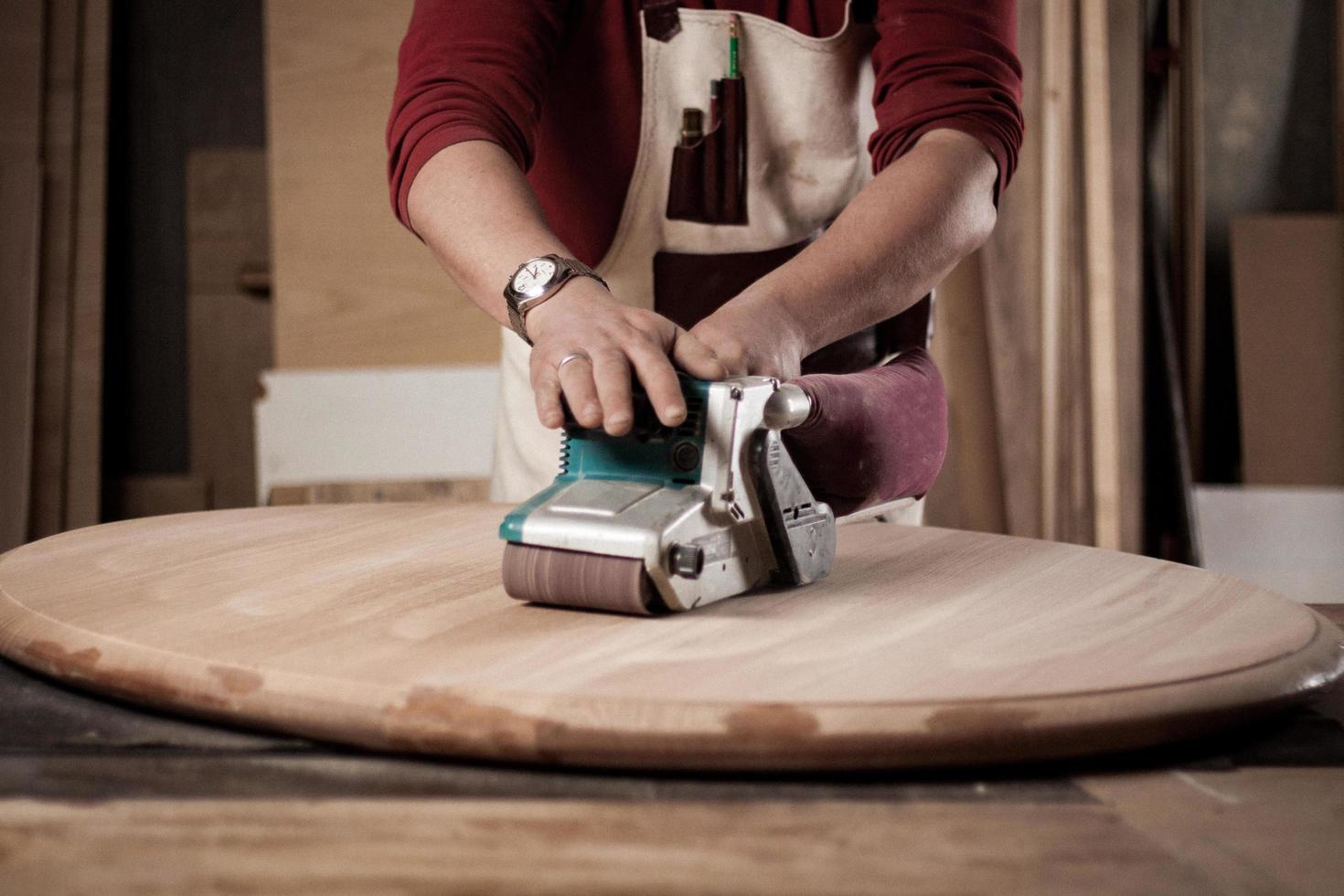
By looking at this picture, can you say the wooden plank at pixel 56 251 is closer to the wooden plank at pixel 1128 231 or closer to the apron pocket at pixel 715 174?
the apron pocket at pixel 715 174

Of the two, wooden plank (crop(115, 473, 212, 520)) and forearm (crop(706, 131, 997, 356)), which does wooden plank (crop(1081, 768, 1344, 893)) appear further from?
wooden plank (crop(115, 473, 212, 520))

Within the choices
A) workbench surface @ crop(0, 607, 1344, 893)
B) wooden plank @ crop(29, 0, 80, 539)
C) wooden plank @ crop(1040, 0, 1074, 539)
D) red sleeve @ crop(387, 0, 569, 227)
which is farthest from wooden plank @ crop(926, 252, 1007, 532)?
wooden plank @ crop(29, 0, 80, 539)

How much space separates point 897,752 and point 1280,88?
4.73 m

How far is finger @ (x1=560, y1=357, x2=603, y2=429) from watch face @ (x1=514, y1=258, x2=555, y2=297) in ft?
0.73

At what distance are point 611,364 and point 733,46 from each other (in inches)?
34.3

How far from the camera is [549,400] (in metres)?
1.10

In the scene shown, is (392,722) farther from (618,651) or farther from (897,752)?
(897,752)

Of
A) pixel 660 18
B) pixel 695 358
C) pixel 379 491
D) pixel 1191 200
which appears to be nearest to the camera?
pixel 695 358

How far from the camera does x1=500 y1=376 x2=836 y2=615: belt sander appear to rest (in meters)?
1.00

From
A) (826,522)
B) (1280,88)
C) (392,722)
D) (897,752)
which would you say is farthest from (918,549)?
(1280,88)

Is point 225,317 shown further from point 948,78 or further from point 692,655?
point 692,655

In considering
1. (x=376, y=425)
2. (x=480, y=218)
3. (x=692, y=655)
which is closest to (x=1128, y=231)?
(x=376, y=425)

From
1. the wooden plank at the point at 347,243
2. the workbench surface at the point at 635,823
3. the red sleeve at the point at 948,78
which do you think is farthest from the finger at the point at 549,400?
the wooden plank at the point at 347,243

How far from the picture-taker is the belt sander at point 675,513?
1.00 meters
